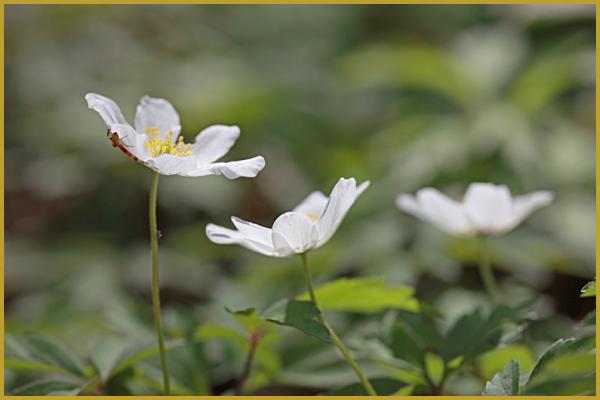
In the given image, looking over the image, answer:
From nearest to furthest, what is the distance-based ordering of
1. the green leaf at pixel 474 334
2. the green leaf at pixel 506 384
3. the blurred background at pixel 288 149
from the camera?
the green leaf at pixel 506 384, the green leaf at pixel 474 334, the blurred background at pixel 288 149

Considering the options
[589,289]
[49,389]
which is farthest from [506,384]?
[49,389]

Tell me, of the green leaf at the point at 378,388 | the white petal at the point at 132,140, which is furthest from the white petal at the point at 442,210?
the white petal at the point at 132,140

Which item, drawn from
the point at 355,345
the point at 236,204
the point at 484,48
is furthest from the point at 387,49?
the point at 355,345

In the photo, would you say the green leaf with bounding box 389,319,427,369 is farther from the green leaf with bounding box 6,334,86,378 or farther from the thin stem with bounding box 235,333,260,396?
the green leaf with bounding box 6,334,86,378

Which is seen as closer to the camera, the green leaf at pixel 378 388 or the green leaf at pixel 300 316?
the green leaf at pixel 300 316

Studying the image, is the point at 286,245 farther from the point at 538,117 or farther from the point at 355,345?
the point at 538,117

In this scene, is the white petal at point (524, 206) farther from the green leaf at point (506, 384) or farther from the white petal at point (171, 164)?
the white petal at point (171, 164)

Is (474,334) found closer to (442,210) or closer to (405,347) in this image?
(405,347)
